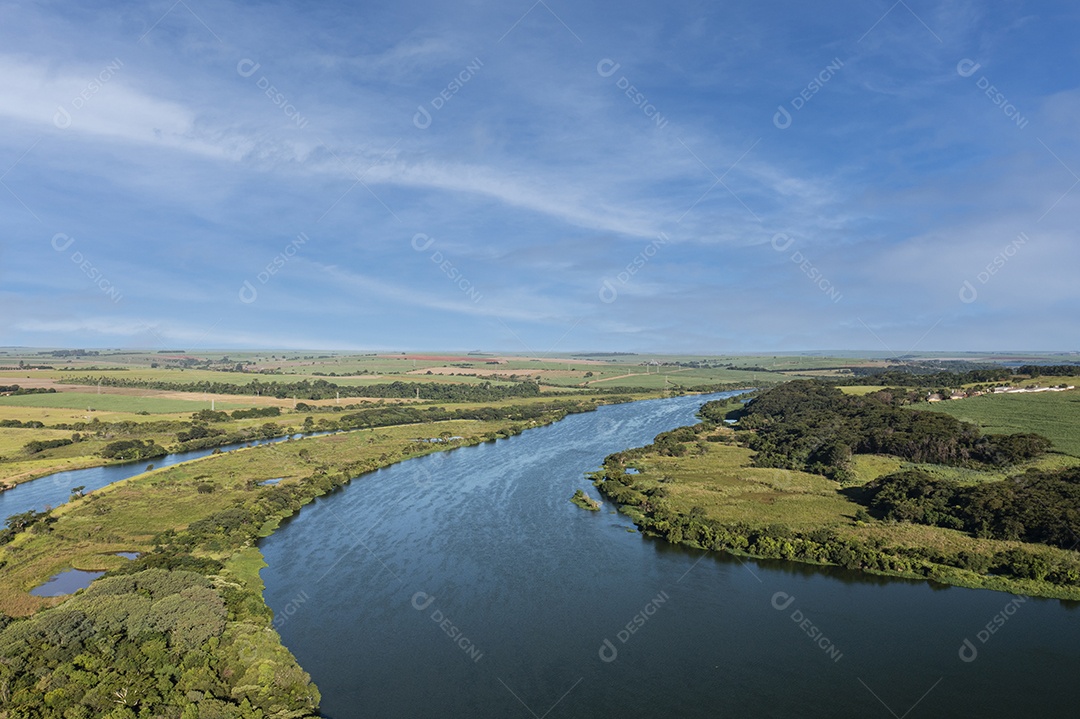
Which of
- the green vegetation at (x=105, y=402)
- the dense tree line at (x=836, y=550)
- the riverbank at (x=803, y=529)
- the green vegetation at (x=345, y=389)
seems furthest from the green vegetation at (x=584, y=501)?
the green vegetation at (x=105, y=402)

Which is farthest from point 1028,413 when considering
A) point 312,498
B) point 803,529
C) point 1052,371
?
point 312,498

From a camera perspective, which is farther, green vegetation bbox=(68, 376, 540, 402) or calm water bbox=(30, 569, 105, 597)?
green vegetation bbox=(68, 376, 540, 402)

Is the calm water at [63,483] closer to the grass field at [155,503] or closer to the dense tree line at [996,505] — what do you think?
the grass field at [155,503]

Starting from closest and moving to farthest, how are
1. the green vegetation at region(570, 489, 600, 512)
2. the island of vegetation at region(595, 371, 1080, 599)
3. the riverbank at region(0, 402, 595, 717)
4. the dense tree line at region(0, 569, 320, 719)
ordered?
1. the dense tree line at region(0, 569, 320, 719)
2. the riverbank at region(0, 402, 595, 717)
3. the island of vegetation at region(595, 371, 1080, 599)
4. the green vegetation at region(570, 489, 600, 512)

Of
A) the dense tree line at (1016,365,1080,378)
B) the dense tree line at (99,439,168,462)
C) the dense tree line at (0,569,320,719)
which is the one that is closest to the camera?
the dense tree line at (0,569,320,719)

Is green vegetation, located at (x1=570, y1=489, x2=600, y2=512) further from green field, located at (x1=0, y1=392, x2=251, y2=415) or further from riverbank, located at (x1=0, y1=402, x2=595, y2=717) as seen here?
green field, located at (x1=0, y1=392, x2=251, y2=415)

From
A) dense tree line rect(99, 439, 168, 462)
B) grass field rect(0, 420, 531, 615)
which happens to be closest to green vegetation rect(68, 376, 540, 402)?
dense tree line rect(99, 439, 168, 462)

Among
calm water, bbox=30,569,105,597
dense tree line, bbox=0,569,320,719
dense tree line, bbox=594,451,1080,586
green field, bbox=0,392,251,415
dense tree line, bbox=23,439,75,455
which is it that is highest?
green field, bbox=0,392,251,415

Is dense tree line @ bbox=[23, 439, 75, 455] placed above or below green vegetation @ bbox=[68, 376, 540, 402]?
below
